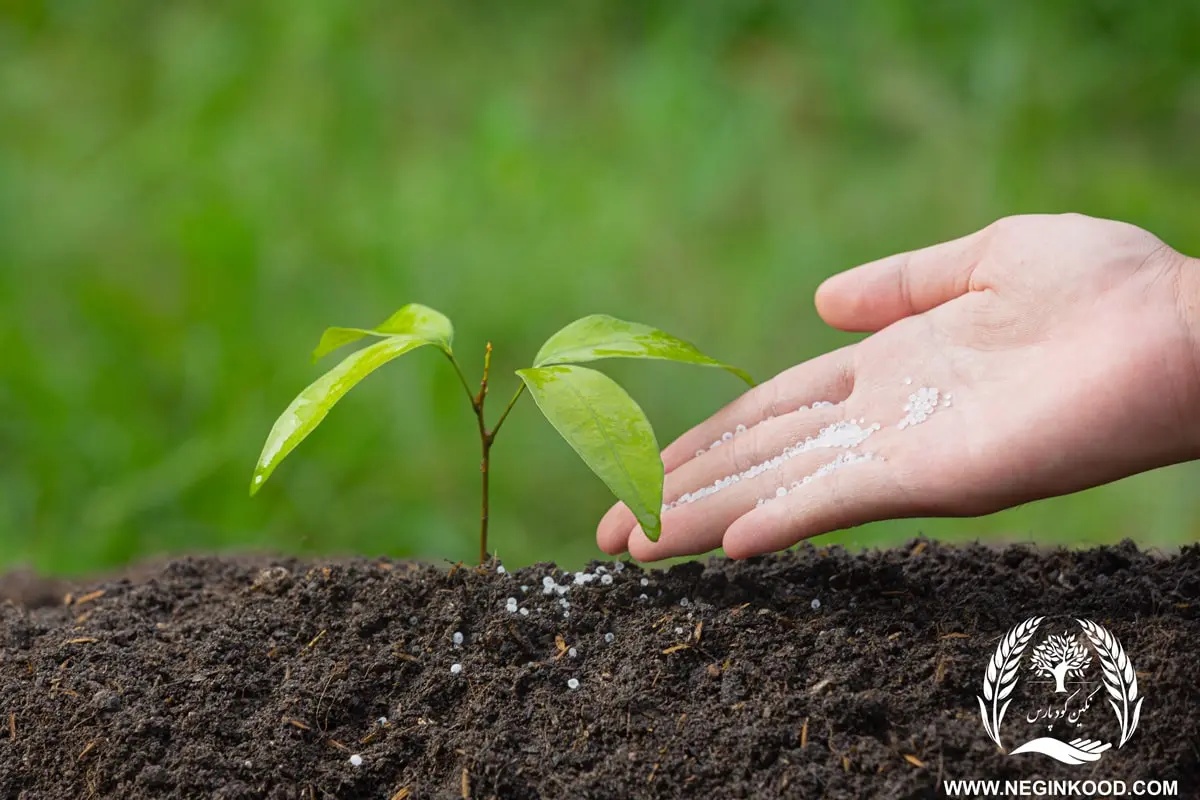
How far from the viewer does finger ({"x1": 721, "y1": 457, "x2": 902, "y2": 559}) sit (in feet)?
3.66

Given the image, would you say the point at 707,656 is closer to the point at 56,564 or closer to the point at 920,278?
the point at 920,278

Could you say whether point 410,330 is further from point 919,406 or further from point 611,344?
point 919,406

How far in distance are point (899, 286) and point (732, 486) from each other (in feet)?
1.23

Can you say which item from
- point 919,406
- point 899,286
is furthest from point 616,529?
point 899,286

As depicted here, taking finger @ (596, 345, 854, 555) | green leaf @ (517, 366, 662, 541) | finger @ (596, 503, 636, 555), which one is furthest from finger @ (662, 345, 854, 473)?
green leaf @ (517, 366, 662, 541)

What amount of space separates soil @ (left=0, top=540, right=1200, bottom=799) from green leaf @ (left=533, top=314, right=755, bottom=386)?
0.82ft

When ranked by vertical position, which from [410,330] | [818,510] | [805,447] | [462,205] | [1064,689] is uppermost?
[462,205]

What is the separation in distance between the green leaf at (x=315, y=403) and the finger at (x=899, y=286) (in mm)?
573

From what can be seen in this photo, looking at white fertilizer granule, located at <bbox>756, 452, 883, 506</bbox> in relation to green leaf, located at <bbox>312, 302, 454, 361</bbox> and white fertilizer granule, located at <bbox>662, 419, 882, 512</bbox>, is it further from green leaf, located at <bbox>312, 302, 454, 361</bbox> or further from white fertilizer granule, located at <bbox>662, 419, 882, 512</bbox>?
green leaf, located at <bbox>312, 302, 454, 361</bbox>

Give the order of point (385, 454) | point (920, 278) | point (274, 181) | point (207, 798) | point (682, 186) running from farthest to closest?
point (682, 186) < point (274, 181) < point (385, 454) < point (920, 278) < point (207, 798)

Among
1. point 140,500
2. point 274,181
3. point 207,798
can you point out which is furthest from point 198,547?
point 207,798

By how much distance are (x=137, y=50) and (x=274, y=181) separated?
37.6 inches

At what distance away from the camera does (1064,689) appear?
0.96 meters

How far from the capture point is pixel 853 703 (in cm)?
94
